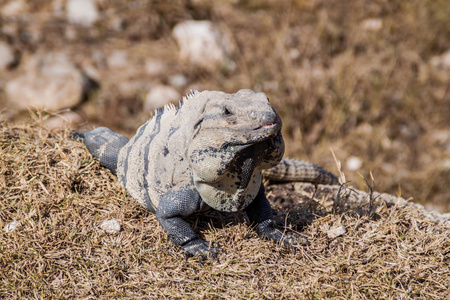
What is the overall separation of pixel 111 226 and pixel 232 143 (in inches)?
48.0

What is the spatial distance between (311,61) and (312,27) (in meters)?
1.15

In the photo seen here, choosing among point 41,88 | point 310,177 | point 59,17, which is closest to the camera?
point 310,177

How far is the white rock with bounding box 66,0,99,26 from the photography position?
10.2m

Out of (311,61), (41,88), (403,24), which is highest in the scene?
(403,24)

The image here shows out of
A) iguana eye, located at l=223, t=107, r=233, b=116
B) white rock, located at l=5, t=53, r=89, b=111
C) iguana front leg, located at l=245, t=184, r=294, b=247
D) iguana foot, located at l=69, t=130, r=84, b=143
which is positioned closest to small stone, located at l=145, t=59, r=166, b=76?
white rock, located at l=5, t=53, r=89, b=111

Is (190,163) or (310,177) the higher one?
(190,163)

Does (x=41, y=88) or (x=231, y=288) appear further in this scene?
(x=41, y=88)

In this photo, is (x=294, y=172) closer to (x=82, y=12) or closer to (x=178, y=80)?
(x=178, y=80)

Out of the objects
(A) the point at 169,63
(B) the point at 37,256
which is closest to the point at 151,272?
(B) the point at 37,256

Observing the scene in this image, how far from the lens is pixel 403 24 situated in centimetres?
922

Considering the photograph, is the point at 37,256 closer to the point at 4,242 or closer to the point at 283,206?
the point at 4,242

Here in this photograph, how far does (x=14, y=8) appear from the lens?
1034 cm

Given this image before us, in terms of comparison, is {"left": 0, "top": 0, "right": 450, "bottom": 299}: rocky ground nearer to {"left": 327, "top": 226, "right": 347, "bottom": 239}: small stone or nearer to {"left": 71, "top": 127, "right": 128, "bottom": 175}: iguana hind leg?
{"left": 327, "top": 226, "right": 347, "bottom": 239}: small stone

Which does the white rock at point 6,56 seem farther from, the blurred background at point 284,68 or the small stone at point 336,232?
the small stone at point 336,232
